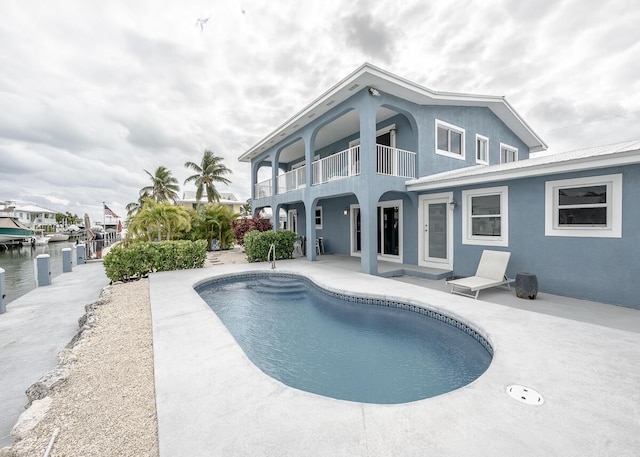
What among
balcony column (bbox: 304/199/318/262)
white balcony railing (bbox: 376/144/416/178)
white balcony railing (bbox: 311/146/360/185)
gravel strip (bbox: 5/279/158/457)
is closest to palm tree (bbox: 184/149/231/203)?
white balcony railing (bbox: 311/146/360/185)

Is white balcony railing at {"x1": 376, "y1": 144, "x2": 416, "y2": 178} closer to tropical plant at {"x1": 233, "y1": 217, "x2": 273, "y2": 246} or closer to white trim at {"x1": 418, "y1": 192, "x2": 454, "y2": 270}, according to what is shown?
white trim at {"x1": 418, "y1": 192, "x2": 454, "y2": 270}

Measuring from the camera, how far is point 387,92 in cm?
956

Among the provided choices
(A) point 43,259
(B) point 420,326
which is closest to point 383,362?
(B) point 420,326

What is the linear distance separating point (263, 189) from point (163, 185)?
2352cm

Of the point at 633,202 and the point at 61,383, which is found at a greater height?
the point at 633,202

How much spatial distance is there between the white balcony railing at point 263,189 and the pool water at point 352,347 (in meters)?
10.7

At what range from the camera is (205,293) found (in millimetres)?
8258

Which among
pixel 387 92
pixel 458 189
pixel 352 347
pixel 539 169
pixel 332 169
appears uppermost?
pixel 387 92

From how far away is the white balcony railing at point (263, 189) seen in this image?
17.4 meters

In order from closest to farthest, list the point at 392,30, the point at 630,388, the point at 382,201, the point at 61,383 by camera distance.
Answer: the point at 630,388, the point at 61,383, the point at 392,30, the point at 382,201

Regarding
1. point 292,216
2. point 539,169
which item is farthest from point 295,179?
point 539,169

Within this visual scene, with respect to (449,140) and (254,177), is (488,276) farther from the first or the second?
(254,177)

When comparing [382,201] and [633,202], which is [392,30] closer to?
[382,201]

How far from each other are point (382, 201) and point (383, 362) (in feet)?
29.2
